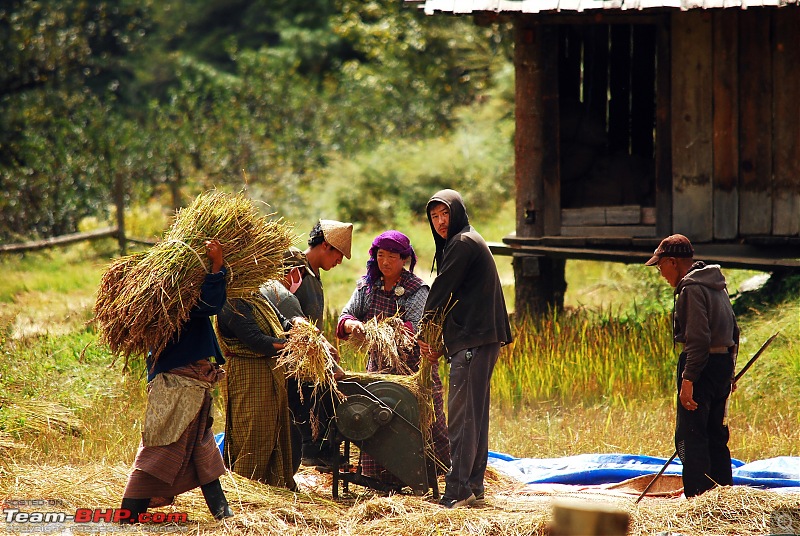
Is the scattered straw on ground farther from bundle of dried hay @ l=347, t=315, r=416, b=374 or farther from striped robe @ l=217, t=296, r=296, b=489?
bundle of dried hay @ l=347, t=315, r=416, b=374

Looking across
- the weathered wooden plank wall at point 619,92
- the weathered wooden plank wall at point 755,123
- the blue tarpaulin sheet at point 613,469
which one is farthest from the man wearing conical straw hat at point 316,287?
the weathered wooden plank wall at point 619,92

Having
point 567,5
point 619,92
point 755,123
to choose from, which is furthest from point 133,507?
point 619,92

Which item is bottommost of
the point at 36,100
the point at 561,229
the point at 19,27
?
the point at 561,229

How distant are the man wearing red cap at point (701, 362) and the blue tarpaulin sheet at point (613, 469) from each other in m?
0.70

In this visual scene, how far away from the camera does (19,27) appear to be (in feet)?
70.4

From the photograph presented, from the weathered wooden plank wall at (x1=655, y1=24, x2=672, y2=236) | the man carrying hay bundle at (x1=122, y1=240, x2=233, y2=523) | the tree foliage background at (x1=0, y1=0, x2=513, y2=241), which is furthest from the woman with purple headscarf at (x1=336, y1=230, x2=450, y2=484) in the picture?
the tree foliage background at (x1=0, y1=0, x2=513, y2=241)

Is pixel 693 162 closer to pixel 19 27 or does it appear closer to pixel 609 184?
pixel 609 184

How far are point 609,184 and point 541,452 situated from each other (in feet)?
14.8

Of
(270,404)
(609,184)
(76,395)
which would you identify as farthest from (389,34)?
(270,404)

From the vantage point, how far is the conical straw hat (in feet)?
20.7

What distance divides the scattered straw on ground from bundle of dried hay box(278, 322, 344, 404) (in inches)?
25.6

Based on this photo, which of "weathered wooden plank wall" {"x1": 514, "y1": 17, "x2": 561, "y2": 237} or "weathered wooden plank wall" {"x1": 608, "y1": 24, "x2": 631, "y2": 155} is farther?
"weathered wooden plank wall" {"x1": 608, "y1": 24, "x2": 631, "y2": 155}

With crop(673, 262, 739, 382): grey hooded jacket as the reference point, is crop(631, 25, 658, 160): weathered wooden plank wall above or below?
above

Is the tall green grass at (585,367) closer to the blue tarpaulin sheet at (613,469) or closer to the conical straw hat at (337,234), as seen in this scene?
the blue tarpaulin sheet at (613,469)
